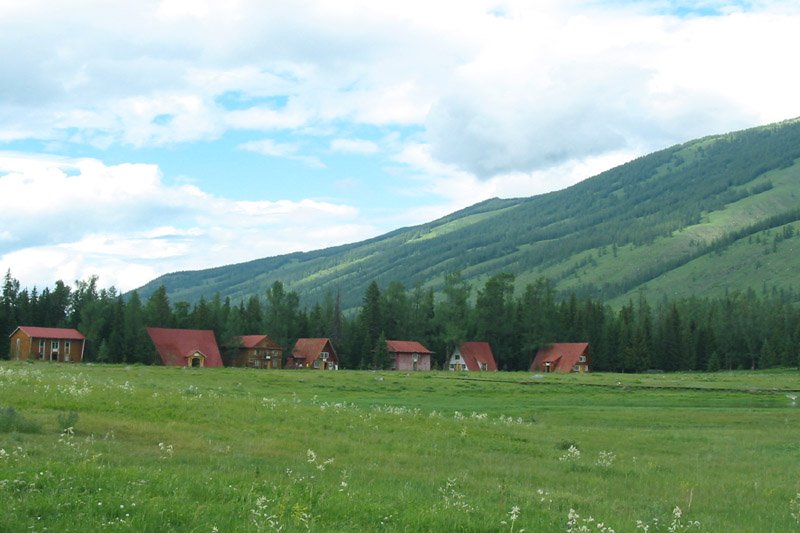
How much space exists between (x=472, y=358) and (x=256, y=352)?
129 ft

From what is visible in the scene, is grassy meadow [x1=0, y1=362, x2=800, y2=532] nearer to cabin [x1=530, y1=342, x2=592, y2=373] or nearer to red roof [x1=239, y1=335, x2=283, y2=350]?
red roof [x1=239, y1=335, x2=283, y2=350]

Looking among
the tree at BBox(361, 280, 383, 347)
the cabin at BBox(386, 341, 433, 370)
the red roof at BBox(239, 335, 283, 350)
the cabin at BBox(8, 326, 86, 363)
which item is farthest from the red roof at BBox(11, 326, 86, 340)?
the cabin at BBox(386, 341, 433, 370)

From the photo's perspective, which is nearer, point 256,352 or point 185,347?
point 185,347

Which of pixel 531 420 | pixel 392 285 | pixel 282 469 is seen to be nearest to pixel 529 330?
pixel 392 285

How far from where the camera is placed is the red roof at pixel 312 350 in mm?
116219

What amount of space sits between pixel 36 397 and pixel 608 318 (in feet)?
483

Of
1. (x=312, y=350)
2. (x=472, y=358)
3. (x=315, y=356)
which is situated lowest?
(x=472, y=358)

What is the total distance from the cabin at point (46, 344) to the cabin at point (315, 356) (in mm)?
34510

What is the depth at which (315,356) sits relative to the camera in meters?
116

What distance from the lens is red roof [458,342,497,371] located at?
124 m

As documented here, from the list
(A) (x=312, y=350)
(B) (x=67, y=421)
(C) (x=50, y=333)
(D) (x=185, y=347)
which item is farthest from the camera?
(A) (x=312, y=350)

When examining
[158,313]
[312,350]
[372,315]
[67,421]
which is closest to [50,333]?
[158,313]

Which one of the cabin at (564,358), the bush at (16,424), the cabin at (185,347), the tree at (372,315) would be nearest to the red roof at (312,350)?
the tree at (372,315)

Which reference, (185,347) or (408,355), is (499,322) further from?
(185,347)
